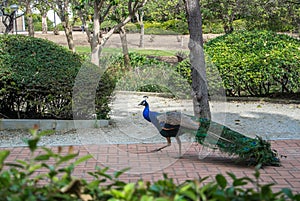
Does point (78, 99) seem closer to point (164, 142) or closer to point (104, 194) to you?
point (164, 142)

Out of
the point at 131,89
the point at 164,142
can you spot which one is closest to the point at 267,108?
the point at 131,89

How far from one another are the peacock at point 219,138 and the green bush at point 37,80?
2.12m

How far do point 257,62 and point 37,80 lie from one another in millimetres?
4859

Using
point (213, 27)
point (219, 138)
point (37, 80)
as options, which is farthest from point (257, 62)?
point (213, 27)

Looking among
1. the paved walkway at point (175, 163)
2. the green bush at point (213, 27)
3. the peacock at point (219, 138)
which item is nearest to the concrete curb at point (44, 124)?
the paved walkway at point (175, 163)

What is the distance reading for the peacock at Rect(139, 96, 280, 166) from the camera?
5.31m

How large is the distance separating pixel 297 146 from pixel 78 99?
3.38 metres

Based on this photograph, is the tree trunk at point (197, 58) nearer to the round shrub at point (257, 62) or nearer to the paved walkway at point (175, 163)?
the paved walkway at point (175, 163)

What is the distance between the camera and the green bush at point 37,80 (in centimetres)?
738

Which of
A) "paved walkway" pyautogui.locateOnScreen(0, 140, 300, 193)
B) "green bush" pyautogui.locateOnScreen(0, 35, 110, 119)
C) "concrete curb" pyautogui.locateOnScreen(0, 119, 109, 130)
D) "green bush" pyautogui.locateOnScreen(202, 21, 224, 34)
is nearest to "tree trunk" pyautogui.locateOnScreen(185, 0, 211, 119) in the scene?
"paved walkway" pyautogui.locateOnScreen(0, 140, 300, 193)

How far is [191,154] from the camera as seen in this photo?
612cm

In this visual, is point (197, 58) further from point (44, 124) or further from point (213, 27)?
point (213, 27)

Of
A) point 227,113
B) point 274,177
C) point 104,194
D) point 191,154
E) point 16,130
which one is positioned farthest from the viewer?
point 227,113

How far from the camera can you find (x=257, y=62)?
10016 mm
